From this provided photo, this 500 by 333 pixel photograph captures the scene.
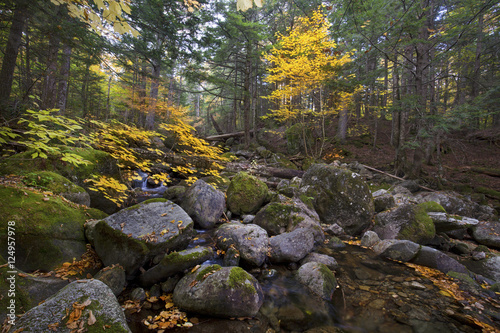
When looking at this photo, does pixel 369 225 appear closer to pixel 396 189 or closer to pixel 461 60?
pixel 396 189

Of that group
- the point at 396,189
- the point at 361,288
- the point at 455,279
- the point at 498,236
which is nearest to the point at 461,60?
the point at 396,189

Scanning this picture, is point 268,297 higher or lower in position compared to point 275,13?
lower

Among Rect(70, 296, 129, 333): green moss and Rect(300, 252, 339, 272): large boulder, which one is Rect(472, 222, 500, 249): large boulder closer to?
Rect(300, 252, 339, 272): large boulder

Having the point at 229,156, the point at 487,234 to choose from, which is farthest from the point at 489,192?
the point at 229,156

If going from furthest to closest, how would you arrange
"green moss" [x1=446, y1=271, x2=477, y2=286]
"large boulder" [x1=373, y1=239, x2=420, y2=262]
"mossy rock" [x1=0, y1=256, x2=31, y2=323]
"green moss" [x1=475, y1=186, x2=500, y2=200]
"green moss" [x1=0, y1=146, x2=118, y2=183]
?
"green moss" [x1=475, y1=186, x2=500, y2=200] < "large boulder" [x1=373, y1=239, x2=420, y2=262] < "green moss" [x1=0, y1=146, x2=118, y2=183] < "green moss" [x1=446, y1=271, x2=477, y2=286] < "mossy rock" [x1=0, y1=256, x2=31, y2=323]

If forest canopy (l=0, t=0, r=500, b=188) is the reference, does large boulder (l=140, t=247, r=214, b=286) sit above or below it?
below

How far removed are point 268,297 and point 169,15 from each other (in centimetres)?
1235

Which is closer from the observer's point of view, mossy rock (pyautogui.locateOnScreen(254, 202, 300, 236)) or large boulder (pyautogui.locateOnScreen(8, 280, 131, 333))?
large boulder (pyautogui.locateOnScreen(8, 280, 131, 333))

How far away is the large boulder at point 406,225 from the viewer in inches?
212

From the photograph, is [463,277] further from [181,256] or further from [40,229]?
[40,229]

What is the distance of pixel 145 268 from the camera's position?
358 cm

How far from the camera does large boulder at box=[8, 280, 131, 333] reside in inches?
69.9

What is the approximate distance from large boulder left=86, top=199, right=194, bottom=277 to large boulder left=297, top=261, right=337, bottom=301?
228 centimetres

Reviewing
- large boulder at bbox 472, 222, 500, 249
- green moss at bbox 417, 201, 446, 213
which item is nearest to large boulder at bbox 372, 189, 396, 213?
green moss at bbox 417, 201, 446, 213
